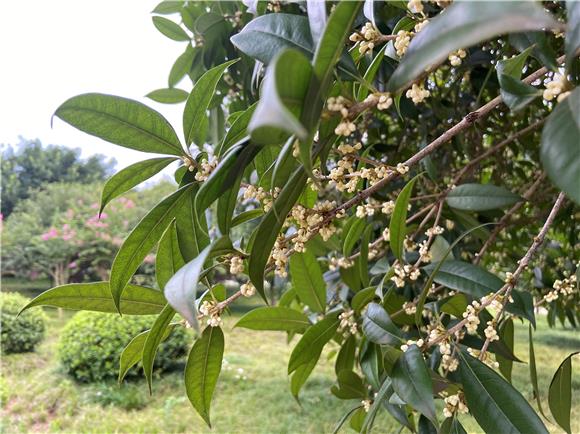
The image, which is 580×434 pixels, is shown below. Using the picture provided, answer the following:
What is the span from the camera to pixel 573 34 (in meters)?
0.29

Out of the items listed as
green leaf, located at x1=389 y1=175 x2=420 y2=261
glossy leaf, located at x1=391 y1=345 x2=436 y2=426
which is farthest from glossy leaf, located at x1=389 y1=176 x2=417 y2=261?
glossy leaf, located at x1=391 y1=345 x2=436 y2=426

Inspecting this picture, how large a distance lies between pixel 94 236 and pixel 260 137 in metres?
8.47

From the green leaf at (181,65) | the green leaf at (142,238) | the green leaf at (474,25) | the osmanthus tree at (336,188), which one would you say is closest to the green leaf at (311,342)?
the osmanthus tree at (336,188)

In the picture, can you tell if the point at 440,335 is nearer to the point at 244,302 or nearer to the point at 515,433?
the point at 515,433

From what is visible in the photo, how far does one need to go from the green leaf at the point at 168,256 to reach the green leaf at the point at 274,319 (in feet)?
0.71

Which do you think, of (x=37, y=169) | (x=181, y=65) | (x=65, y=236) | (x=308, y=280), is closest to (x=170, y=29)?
(x=181, y=65)

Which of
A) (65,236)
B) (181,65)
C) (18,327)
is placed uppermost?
(181,65)

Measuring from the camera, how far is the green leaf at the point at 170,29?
1.12 metres

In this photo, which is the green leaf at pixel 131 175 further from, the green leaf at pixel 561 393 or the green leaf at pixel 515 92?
the green leaf at pixel 561 393

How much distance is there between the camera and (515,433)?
1.66 ft

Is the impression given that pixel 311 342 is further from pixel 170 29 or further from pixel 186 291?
pixel 170 29

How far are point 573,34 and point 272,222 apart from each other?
214 millimetres

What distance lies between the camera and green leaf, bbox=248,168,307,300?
368mm

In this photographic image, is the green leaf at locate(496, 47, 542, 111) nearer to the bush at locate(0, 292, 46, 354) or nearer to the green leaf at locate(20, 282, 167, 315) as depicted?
the green leaf at locate(20, 282, 167, 315)
